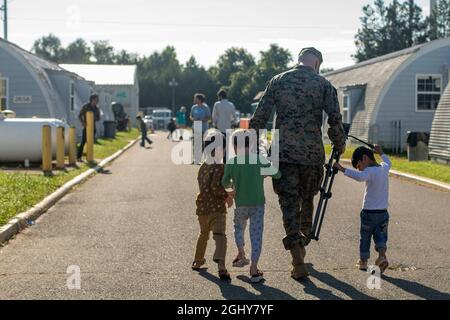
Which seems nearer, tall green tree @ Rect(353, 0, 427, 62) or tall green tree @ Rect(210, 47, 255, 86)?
tall green tree @ Rect(353, 0, 427, 62)

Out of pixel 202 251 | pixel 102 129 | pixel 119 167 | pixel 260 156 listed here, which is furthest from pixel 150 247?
pixel 102 129

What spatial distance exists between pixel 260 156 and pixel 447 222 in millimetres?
4401

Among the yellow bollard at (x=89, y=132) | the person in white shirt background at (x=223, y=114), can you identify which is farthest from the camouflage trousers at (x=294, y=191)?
the yellow bollard at (x=89, y=132)

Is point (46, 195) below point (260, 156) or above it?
below

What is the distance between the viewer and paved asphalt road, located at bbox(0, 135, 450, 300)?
231 inches

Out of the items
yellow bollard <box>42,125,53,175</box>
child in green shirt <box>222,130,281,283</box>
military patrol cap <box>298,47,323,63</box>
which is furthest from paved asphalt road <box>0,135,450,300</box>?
yellow bollard <box>42,125,53,175</box>

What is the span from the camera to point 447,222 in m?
9.75

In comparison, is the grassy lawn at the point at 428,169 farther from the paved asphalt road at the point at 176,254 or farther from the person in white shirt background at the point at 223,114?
the person in white shirt background at the point at 223,114

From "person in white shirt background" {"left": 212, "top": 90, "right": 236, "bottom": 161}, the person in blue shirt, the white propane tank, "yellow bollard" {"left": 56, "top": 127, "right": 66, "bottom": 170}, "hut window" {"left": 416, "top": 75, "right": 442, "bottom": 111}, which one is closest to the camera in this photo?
"person in white shirt background" {"left": 212, "top": 90, "right": 236, "bottom": 161}

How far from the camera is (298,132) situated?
20.8 feet

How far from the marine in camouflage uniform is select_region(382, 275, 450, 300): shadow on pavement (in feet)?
2.87

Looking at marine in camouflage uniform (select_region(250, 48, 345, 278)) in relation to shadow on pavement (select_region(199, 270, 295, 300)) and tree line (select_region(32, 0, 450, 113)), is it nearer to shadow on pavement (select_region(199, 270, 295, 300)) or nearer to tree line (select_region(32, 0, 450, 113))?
shadow on pavement (select_region(199, 270, 295, 300))

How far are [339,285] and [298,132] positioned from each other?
4.56ft
